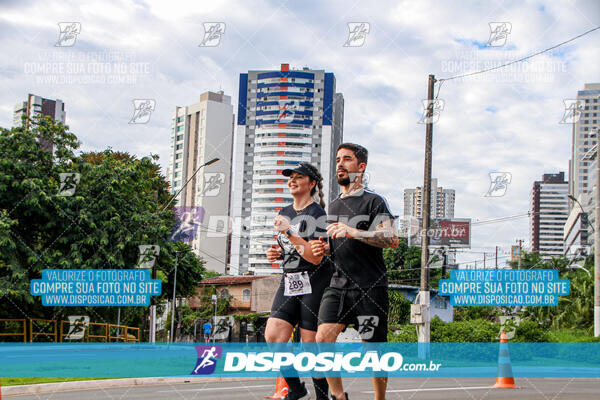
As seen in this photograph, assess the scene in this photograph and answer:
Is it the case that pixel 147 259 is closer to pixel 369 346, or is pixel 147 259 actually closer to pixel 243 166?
pixel 369 346

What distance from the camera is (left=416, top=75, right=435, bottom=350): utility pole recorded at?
55.9 ft

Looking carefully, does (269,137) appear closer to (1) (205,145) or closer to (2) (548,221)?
(1) (205,145)

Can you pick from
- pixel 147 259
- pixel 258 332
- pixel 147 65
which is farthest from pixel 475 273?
pixel 258 332

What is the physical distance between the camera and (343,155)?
16.1 feet

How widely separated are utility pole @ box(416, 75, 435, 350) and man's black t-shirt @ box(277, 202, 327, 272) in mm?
12232

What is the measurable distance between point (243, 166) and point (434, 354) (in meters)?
96.9
